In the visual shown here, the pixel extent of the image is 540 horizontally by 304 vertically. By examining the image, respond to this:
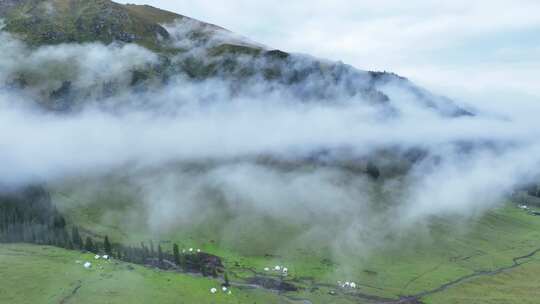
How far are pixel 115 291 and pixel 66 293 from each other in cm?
1733

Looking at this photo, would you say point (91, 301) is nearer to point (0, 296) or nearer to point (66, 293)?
point (66, 293)

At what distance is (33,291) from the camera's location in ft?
634

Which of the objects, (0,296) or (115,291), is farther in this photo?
(115,291)

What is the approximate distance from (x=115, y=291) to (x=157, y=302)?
1718cm

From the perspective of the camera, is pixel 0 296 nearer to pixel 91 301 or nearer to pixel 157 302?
pixel 91 301

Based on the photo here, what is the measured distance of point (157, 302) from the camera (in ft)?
645

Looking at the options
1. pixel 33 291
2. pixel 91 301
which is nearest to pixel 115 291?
pixel 91 301

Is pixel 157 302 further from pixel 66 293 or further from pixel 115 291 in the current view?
pixel 66 293

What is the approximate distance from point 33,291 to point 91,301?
23.3 meters

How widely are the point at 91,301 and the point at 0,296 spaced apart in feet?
104

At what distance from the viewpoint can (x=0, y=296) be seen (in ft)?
614

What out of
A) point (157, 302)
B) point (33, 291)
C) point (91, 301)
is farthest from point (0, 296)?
point (157, 302)

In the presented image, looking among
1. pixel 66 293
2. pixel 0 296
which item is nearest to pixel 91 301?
pixel 66 293

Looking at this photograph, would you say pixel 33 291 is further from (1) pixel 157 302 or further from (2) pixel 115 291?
(1) pixel 157 302
